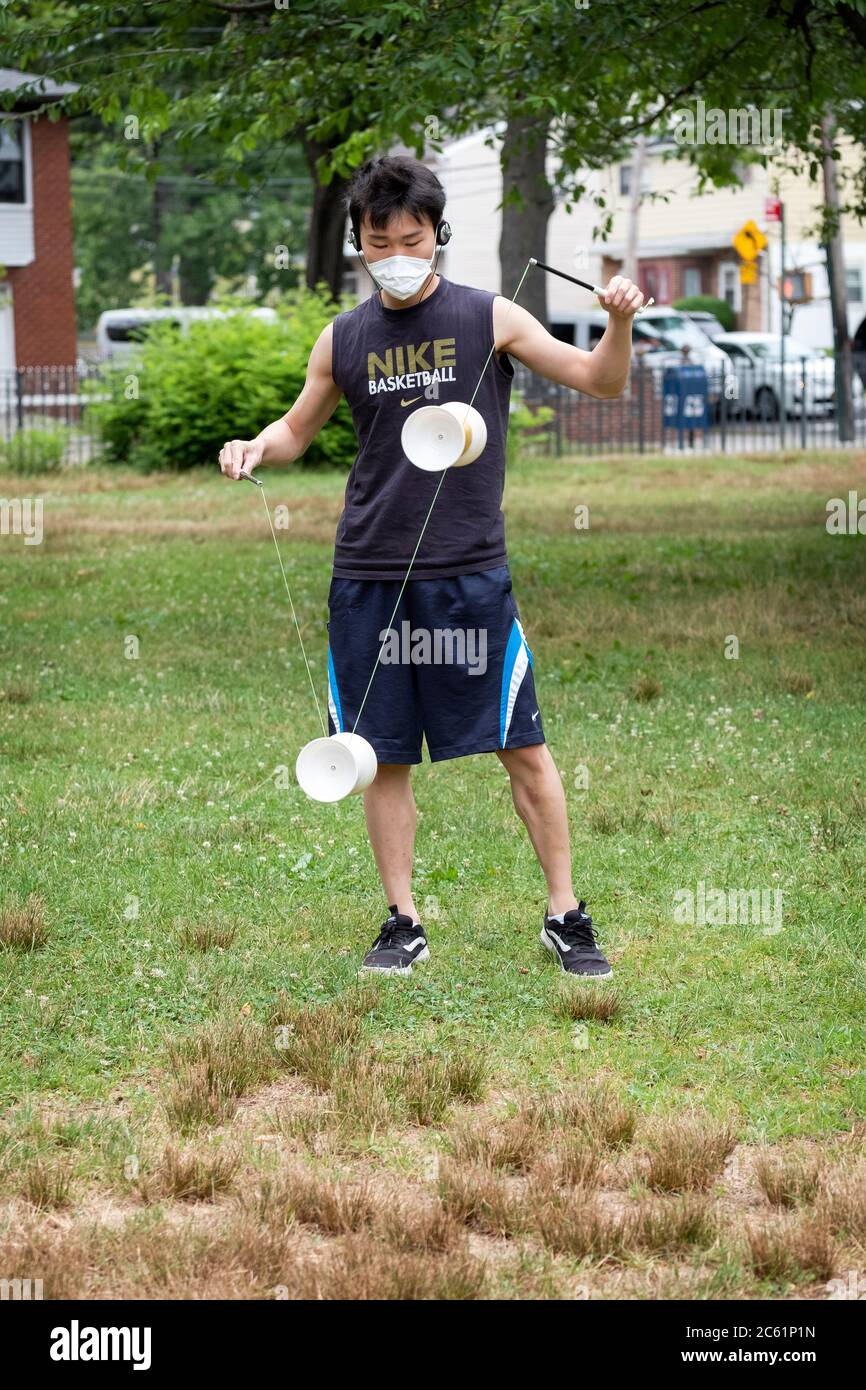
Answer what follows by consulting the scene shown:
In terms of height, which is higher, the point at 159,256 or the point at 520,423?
the point at 159,256

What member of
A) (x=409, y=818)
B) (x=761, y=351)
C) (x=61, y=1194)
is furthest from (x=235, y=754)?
(x=761, y=351)

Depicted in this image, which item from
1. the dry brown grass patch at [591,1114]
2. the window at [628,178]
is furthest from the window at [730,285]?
the dry brown grass patch at [591,1114]

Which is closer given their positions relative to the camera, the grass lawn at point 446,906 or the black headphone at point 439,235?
the grass lawn at point 446,906

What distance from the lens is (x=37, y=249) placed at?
34.2 metres

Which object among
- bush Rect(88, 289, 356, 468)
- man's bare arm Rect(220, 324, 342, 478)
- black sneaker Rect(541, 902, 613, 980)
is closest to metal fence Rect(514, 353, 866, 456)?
bush Rect(88, 289, 356, 468)

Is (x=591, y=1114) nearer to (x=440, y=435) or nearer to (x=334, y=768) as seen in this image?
(x=334, y=768)

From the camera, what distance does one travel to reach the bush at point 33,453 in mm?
20125

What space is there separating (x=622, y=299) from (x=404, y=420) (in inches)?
24.6

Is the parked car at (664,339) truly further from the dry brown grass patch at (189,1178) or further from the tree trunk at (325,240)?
the dry brown grass patch at (189,1178)

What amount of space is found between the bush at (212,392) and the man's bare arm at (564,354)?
15.5 m

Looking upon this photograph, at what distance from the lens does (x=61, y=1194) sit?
3234 mm

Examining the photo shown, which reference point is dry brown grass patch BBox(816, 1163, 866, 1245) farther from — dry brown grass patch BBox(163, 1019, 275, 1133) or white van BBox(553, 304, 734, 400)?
white van BBox(553, 304, 734, 400)

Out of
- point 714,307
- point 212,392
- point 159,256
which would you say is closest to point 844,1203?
point 212,392

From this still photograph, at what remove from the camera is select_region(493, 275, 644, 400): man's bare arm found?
162 inches
